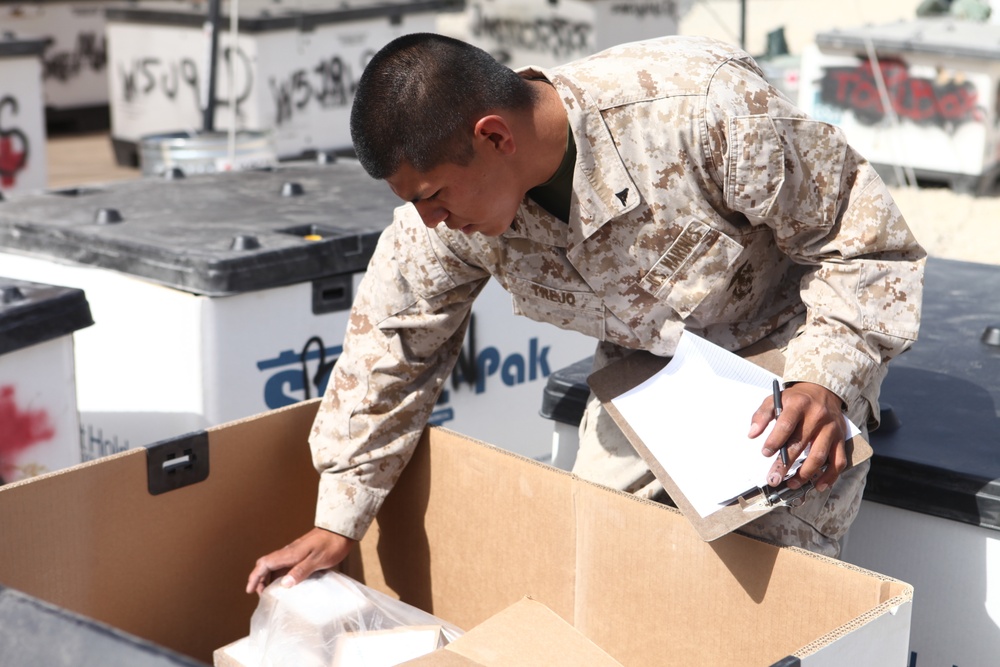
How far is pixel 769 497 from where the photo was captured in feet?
5.13

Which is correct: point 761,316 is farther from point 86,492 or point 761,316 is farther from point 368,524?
point 86,492

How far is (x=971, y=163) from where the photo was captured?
6746mm

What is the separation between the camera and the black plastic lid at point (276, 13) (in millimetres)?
6316

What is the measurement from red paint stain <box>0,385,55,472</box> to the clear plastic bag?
0.62 metres

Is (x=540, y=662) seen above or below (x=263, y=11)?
below

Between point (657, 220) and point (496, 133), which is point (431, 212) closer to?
point (496, 133)

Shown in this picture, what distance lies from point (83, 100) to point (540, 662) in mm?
8509

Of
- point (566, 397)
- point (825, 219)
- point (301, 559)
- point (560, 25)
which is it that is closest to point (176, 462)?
point (301, 559)

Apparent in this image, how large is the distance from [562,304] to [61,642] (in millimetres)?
1035

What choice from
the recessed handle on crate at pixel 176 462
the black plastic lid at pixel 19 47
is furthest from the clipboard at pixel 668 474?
the black plastic lid at pixel 19 47

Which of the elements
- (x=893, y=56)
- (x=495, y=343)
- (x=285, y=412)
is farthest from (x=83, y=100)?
(x=285, y=412)

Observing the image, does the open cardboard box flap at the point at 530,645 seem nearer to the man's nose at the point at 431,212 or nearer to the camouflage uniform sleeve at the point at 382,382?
the camouflage uniform sleeve at the point at 382,382

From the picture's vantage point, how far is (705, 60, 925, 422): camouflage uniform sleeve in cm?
162

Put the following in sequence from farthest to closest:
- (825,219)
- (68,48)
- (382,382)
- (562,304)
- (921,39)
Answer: (68,48)
(921,39)
(382,382)
(562,304)
(825,219)
